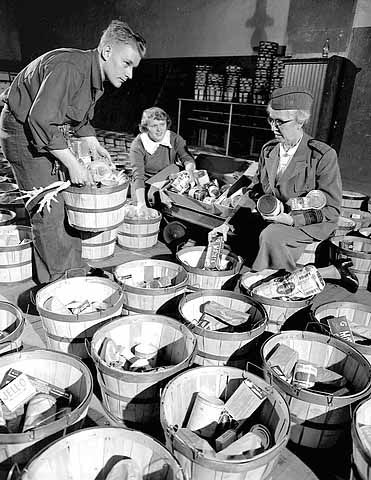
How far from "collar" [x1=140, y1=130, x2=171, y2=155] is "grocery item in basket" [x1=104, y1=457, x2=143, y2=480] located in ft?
12.9

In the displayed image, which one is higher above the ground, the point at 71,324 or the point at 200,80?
the point at 200,80

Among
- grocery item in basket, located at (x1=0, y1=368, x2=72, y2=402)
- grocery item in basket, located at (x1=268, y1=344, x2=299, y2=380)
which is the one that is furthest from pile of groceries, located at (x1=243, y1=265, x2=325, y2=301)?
grocery item in basket, located at (x1=0, y1=368, x2=72, y2=402)

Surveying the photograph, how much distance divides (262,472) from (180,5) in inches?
403

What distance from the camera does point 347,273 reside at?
12.5 feet

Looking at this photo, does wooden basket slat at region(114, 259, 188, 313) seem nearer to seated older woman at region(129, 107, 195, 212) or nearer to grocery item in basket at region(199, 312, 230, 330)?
grocery item in basket at region(199, 312, 230, 330)

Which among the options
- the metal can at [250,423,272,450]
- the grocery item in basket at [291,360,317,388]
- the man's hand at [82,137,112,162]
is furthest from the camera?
the man's hand at [82,137,112,162]

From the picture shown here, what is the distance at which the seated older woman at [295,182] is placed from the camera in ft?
10.6

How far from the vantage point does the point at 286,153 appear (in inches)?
139

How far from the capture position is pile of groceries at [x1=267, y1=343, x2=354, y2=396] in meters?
2.22

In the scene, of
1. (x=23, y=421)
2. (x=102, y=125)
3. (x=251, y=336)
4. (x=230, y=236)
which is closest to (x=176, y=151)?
(x=230, y=236)

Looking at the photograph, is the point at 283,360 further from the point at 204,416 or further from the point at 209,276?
the point at 209,276

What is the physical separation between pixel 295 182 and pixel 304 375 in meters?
1.79

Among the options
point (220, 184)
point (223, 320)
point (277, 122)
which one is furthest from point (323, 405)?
point (220, 184)

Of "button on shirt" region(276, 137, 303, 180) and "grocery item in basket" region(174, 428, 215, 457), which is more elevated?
"button on shirt" region(276, 137, 303, 180)
